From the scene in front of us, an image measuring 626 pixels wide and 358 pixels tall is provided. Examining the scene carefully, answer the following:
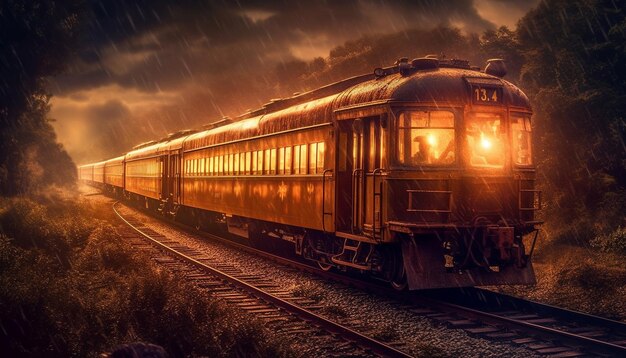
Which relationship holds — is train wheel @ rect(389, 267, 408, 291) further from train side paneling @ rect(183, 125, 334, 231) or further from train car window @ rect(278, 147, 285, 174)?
train car window @ rect(278, 147, 285, 174)

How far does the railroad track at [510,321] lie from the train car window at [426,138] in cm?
233

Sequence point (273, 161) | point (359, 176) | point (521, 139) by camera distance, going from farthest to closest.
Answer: point (273, 161)
point (359, 176)
point (521, 139)

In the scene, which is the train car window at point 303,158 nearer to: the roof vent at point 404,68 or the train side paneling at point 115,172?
the roof vent at point 404,68

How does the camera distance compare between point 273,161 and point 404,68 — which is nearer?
point 404,68

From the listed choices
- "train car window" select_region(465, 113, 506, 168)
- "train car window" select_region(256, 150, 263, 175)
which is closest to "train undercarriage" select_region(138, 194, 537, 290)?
"train car window" select_region(465, 113, 506, 168)

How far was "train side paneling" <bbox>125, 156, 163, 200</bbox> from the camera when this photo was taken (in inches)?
1206

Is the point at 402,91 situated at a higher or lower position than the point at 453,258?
higher

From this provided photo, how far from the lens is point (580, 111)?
16953 millimetres

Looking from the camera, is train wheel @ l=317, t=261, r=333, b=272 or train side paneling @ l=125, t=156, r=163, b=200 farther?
train side paneling @ l=125, t=156, r=163, b=200

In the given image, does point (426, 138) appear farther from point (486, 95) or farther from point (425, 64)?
point (425, 64)

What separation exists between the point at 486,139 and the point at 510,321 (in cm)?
315

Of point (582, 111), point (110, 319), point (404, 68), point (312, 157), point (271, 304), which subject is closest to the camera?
point (110, 319)

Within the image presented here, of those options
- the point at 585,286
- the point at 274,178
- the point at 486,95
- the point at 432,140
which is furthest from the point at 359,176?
the point at 585,286

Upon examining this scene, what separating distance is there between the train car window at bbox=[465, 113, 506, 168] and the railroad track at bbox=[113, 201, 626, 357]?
2311 mm
